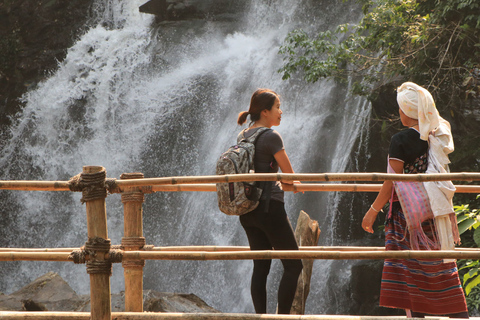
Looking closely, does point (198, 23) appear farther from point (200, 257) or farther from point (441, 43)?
point (200, 257)

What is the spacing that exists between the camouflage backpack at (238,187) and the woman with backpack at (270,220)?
6 centimetres

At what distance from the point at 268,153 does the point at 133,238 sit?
1071 mm

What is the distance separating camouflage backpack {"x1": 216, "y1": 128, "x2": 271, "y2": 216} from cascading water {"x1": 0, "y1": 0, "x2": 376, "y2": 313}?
21.8 ft

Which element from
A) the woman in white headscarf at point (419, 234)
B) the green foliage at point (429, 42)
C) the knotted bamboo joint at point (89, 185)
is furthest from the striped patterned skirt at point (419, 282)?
the green foliage at point (429, 42)

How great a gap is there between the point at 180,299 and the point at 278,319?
10.5 feet

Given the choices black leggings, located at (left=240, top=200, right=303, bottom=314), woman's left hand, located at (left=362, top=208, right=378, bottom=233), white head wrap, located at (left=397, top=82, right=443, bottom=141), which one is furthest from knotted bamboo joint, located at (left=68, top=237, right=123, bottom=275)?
white head wrap, located at (left=397, top=82, right=443, bottom=141)

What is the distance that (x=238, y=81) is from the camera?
11.4 metres

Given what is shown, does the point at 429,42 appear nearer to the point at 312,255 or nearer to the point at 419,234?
the point at 419,234

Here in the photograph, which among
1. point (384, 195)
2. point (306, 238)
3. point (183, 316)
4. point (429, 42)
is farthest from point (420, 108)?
point (429, 42)

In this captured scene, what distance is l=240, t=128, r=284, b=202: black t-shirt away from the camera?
287cm

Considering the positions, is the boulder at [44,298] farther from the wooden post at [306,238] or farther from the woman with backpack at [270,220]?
the woman with backpack at [270,220]

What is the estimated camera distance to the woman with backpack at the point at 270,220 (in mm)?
2830

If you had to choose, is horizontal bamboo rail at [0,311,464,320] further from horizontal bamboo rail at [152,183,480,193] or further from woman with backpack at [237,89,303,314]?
horizontal bamboo rail at [152,183,480,193]

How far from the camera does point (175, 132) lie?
37.4ft
